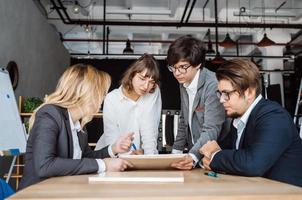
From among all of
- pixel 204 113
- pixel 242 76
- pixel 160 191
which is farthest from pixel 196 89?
pixel 160 191

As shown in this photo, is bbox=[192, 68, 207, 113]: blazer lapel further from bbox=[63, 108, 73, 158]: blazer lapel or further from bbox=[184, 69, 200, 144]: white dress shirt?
bbox=[63, 108, 73, 158]: blazer lapel

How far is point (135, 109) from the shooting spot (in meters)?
2.39

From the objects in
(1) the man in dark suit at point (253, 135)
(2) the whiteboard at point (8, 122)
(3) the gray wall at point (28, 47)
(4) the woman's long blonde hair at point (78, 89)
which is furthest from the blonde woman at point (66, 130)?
(3) the gray wall at point (28, 47)

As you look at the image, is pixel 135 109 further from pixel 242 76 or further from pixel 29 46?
pixel 29 46

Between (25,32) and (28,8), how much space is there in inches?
19.2

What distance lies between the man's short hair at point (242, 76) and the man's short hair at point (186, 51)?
0.42 meters

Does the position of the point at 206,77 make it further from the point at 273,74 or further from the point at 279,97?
the point at 273,74

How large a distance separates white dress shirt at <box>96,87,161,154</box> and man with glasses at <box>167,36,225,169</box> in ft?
0.96

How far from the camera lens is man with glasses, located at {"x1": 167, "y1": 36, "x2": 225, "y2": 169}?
1973 millimetres

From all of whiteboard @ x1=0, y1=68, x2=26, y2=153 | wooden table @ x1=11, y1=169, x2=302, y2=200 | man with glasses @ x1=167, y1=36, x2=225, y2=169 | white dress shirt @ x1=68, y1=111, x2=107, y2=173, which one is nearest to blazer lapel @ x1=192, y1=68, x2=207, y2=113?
man with glasses @ x1=167, y1=36, x2=225, y2=169

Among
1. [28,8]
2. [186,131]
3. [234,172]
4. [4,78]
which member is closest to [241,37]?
[28,8]

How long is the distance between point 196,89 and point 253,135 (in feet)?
2.06

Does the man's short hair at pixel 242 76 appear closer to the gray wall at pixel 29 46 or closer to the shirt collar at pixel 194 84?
the shirt collar at pixel 194 84

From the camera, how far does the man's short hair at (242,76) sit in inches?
63.3
